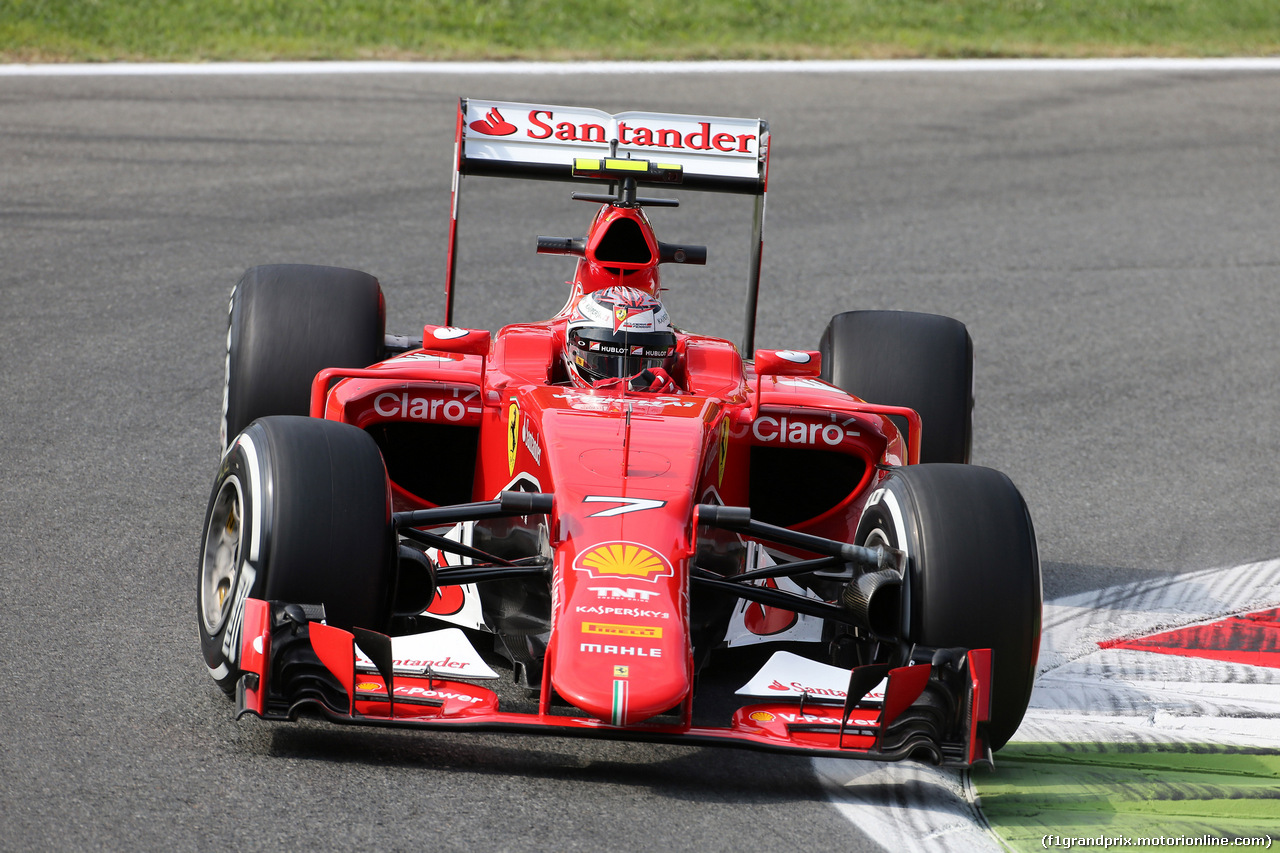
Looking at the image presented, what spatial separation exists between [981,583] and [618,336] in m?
1.68

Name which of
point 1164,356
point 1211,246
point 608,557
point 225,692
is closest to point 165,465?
point 225,692

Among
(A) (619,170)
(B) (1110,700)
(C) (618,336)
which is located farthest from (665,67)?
(B) (1110,700)

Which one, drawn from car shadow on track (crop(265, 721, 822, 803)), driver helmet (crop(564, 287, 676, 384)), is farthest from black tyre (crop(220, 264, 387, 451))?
car shadow on track (crop(265, 721, 822, 803))

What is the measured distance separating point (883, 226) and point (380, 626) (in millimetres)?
8257

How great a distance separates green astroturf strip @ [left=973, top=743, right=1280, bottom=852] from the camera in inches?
184

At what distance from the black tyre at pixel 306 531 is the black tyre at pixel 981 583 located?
1.62m

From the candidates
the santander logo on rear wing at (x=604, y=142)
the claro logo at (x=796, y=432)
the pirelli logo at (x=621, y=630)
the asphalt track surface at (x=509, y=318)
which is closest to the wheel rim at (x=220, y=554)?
the asphalt track surface at (x=509, y=318)

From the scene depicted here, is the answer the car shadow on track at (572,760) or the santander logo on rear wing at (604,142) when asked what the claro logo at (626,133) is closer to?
the santander logo on rear wing at (604,142)

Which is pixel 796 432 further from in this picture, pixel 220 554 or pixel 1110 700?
pixel 220 554

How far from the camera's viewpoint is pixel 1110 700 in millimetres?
5758

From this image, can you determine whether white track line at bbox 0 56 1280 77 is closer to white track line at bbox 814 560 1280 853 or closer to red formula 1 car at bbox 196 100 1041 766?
red formula 1 car at bbox 196 100 1041 766

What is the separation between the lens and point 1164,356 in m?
10.4

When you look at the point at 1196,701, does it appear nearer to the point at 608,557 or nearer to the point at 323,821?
the point at 608,557

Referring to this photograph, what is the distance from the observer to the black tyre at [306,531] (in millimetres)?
4648
